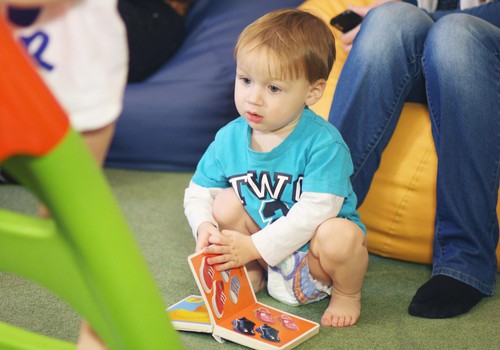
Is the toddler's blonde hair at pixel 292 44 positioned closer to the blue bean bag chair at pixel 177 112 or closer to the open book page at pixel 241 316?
the open book page at pixel 241 316

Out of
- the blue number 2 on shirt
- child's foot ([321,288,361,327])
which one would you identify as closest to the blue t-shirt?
child's foot ([321,288,361,327])

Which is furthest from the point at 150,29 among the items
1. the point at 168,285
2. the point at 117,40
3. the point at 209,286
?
the point at 117,40

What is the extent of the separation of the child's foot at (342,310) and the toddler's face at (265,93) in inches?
13.1

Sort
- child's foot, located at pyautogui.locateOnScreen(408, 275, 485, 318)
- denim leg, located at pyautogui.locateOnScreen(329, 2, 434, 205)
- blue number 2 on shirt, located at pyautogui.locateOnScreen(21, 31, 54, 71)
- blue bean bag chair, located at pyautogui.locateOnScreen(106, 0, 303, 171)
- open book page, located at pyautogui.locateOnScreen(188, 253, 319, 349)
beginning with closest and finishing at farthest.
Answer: blue number 2 on shirt, located at pyautogui.locateOnScreen(21, 31, 54, 71), open book page, located at pyautogui.locateOnScreen(188, 253, 319, 349), child's foot, located at pyautogui.locateOnScreen(408, 275, 485, 318), denim leg, located at pyautogui.locateOnScreen(329, 2, 434, 205), blue bean bag chair, located at pyautogui.locateOnScreen(106, 0, 303, 171)

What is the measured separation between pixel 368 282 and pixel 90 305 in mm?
846

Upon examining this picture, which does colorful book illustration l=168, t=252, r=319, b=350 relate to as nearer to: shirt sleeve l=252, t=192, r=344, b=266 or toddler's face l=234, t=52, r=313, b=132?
shirt sleeve l=252, t=192, r=344, b=266

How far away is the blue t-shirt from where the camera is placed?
1.22 m

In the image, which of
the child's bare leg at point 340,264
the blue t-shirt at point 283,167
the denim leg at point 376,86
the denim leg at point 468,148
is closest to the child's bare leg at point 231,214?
the blue t-shirt at point 283,167

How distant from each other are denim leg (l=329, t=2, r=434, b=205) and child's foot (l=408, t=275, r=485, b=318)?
25 centimetres

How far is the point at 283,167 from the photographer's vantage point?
126 cm

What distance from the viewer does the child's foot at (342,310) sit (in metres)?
1.26

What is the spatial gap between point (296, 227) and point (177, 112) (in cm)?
97

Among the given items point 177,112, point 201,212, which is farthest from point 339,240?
point 177,112

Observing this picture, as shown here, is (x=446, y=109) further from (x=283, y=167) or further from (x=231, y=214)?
(x=231, y=214)
